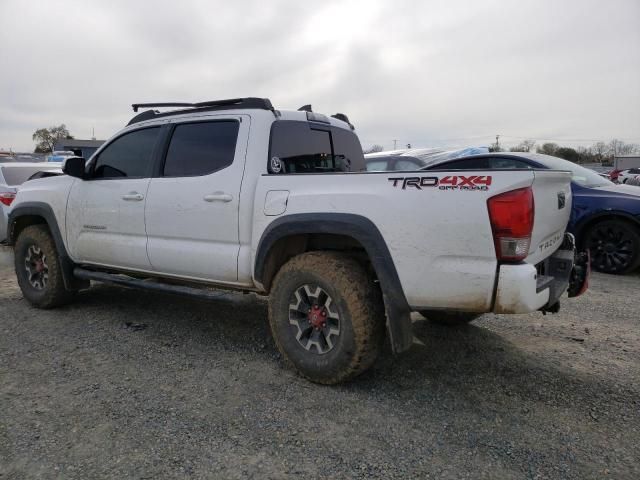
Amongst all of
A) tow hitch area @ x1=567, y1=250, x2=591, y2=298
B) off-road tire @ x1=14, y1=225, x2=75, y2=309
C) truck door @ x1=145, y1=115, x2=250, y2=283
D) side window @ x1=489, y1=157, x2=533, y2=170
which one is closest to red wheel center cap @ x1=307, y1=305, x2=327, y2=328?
truck door @ x1=145, y1=115, x2=250, y2=283

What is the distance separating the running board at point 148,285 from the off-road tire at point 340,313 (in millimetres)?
688

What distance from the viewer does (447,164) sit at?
24.5 feet

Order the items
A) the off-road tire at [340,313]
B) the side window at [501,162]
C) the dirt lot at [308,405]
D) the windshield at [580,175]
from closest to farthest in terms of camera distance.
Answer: the dirt lot at [308,405]
the off-road tire at [340,313]
the windshield at [580,175]
the side window at [501,162]

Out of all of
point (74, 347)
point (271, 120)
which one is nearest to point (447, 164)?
point (271, 120)

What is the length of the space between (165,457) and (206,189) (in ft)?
6.36

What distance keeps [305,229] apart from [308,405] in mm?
1117

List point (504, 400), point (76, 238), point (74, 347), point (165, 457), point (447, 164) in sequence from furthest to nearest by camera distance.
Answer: point (447, 164)
point (76, 238)
point (74, 347)
point (504, 400)
point (165, 457)

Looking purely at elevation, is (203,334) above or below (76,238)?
below

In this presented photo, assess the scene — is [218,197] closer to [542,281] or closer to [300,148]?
[300,148]

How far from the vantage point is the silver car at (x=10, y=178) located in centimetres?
782

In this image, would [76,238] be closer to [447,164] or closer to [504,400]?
[504,400]

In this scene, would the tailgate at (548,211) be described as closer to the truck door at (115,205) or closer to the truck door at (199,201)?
the truck door at (199,201)

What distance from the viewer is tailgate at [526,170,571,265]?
2793 mm

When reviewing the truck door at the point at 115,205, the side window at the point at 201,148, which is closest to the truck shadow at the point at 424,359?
the truck door at the point at 115,205
